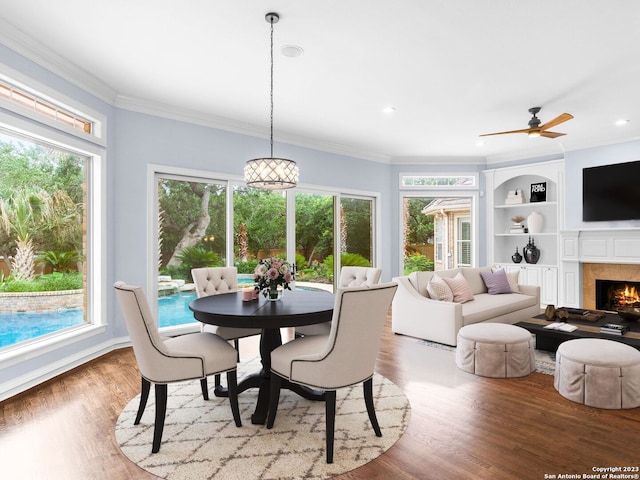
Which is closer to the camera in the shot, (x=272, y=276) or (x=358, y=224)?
(x=272, y=276)

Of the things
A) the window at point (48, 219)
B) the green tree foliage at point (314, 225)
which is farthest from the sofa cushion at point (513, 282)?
the window at point (48, 219)

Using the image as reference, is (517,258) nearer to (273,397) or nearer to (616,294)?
(616,294)

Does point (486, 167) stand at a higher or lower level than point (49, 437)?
higher

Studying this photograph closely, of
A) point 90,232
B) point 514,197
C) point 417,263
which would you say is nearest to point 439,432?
point 90,232

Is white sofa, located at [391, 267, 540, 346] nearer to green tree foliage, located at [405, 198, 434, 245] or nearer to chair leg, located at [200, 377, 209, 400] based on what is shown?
green tree foliage, located at [405, 198, 434, 245]

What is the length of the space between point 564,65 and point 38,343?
5.23 metres

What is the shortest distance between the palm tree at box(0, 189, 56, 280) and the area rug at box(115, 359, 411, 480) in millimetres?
1523

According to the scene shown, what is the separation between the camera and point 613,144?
606 centimetres

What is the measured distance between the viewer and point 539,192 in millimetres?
7141

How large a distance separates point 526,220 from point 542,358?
414 cm

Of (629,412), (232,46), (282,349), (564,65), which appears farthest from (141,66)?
(629,412)

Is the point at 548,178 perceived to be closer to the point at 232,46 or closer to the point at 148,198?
the point at 232,46

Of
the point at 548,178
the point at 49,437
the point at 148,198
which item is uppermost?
the point at 548,178

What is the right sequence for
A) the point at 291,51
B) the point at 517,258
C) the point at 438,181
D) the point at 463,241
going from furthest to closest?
the point at 463,241 < the point at 438,181 < the point at 517,258 < the point at 291,51
